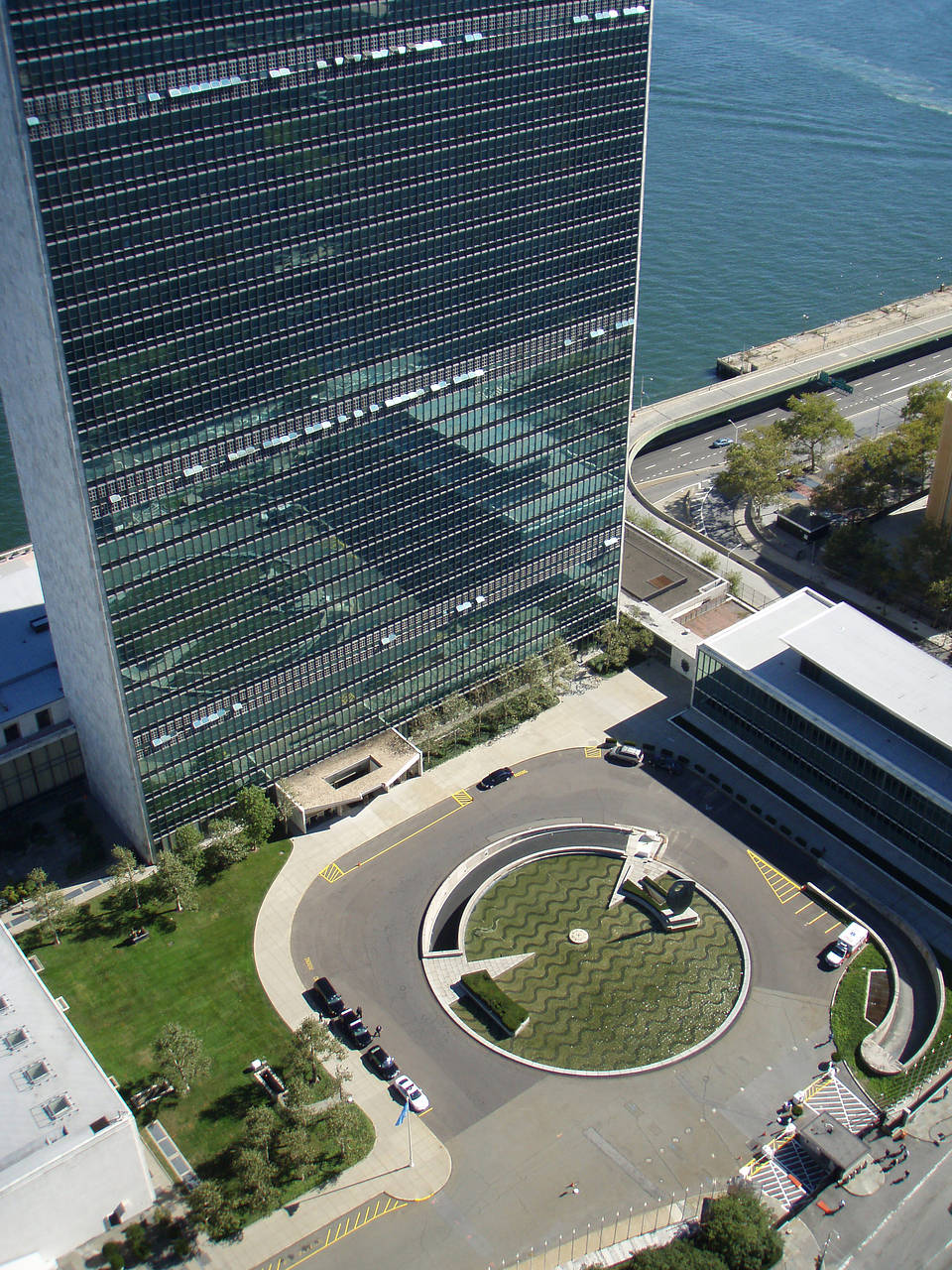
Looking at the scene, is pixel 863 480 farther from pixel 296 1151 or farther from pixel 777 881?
pixel 296 1151

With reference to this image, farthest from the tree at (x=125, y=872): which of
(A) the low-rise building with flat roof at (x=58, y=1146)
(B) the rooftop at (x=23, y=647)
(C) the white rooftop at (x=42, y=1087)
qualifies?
(A) the low-rise building with flat roof at (x=58, y=1146)

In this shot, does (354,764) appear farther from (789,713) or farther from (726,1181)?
(726,1181)

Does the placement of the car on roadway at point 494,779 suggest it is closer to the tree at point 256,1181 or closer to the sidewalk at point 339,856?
the sidewalk at point 339,856

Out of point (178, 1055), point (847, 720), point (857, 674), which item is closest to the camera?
point (178, 1055)

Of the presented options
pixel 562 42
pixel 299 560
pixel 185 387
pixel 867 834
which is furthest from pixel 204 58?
pixel 867 834

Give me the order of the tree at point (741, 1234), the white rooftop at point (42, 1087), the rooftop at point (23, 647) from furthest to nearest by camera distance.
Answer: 1. the rooftop at point (23, 647)
2. the tree at point (741, 1234)
3. the white rooftop at point (42, 1087)

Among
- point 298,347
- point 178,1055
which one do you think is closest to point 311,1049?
point 178,1055

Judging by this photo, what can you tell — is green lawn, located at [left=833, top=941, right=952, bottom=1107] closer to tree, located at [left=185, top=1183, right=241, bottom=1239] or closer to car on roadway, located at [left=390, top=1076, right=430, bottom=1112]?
car on roadway, located at [left=390, top=1076, right=430, bottom=1112]

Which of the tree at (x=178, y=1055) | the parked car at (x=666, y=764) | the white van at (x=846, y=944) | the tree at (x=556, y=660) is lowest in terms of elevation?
the white van at (x=846, y=944)
